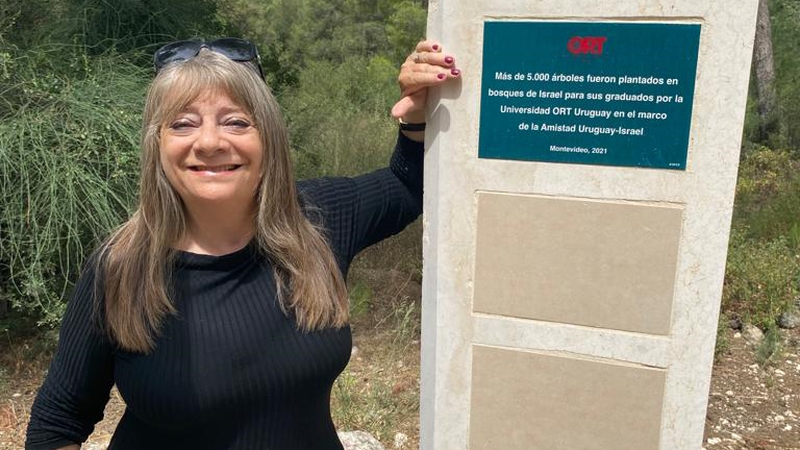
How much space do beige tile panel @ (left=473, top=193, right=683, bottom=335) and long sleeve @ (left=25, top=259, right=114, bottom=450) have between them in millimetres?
1005

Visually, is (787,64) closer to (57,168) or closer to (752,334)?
(752,334)

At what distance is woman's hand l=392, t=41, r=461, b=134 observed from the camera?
1.86 metres

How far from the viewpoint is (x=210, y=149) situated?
1.52m

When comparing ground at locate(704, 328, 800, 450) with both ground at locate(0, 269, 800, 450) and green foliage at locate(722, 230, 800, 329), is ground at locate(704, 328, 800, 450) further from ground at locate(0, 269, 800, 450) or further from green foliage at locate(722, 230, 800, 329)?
green foliage at locate(722, 230, 800, 329)

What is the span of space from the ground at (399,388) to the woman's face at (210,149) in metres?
2.30

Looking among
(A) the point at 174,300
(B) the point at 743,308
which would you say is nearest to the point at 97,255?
(A) the point at 174,300

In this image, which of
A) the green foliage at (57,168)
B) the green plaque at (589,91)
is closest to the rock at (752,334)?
the green plaque at (589,91)

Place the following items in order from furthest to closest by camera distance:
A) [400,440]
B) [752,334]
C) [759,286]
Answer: [759,286], [752,334], [400,440]

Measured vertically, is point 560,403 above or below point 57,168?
below

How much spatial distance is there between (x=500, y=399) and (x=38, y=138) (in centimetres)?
302

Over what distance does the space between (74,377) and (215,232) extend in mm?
454

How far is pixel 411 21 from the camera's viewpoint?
Result: 46.9ft

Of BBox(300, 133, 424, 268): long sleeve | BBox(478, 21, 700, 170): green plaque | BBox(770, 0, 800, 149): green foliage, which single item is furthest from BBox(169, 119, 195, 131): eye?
BBox(770, 0, 800, 149): green foliage

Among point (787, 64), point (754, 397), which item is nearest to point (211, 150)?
point (754, 397)
